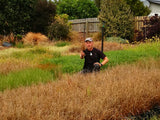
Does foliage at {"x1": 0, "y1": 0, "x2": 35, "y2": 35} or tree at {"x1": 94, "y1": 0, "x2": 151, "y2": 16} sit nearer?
foliage at {"x1": 0, "y1": 0, "x2": 35, "y2": 35}

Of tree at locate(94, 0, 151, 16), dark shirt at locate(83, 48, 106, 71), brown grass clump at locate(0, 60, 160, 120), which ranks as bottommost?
brown grass clump at locate(0, 60, 160, 120)

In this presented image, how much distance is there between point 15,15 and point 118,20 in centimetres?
731

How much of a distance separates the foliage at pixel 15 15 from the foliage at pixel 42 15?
1.46ft

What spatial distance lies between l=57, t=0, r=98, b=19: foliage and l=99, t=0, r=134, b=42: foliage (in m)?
12.0

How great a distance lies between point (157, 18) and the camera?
15055 mm

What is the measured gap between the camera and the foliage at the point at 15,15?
15945mm

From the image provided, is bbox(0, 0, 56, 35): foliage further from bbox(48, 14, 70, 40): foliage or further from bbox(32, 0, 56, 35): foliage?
bbox(48, 14, 70, 40): foliage

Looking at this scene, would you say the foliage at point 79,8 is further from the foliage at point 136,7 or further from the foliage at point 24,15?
the foliage at point 24,15

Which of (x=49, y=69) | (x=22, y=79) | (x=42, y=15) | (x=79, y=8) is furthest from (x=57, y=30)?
(x=79, y=8)

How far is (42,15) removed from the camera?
56.5 ft

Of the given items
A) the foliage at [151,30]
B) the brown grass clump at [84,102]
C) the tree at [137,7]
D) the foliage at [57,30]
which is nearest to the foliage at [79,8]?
the tree at [137,7]

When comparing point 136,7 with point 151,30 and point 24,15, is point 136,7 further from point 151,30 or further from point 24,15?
point 24,15

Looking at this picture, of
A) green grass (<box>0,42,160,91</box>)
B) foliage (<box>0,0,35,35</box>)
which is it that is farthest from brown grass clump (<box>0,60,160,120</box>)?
foliage (<box>0,0,35,35</box>)

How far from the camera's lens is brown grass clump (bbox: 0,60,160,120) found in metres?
2.93
